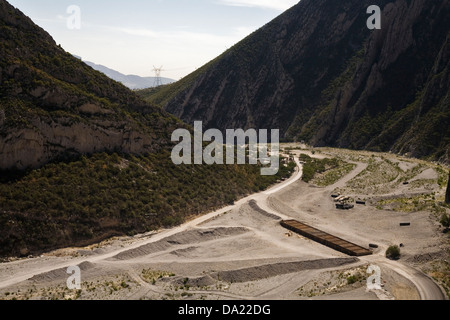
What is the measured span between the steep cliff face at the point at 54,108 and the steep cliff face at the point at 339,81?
169ft

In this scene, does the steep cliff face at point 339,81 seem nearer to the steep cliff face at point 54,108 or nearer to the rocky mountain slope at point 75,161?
the rocky mountain slope at point 75,161

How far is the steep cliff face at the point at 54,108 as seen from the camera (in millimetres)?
44312

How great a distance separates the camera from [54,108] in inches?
1917

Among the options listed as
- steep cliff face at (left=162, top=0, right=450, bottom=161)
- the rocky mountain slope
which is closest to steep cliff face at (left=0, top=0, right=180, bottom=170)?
the rocky mountain slope

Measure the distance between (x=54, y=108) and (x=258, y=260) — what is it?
2736 centimetres

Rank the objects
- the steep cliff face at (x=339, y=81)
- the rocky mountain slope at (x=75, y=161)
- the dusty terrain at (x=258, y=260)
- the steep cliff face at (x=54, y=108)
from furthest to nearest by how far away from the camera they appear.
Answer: the steep cliff face at (x=339, y=81) < the steep cliff face at (x=54, y=108) < the rocky mountain slope at (x=75, y=161) < the dusty terrain at (x=258, y=260)

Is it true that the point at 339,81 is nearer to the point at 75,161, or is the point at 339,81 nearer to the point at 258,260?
the point at 75,161

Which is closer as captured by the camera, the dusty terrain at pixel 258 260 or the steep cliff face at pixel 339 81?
the dusty terrain at pixel 258 260

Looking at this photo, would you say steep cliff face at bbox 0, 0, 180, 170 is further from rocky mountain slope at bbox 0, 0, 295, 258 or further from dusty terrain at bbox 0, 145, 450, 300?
dusty terrain at bbox 0, 145, 450, 300

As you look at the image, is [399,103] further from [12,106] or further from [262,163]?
[12,106]

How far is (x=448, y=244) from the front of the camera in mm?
38375

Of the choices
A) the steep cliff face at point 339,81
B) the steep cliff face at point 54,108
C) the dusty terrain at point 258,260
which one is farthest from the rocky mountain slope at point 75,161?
the steep cliff face at point 339,81

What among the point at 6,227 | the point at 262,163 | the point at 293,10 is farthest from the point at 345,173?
→ the point at 293,10

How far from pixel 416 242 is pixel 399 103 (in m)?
69.3
